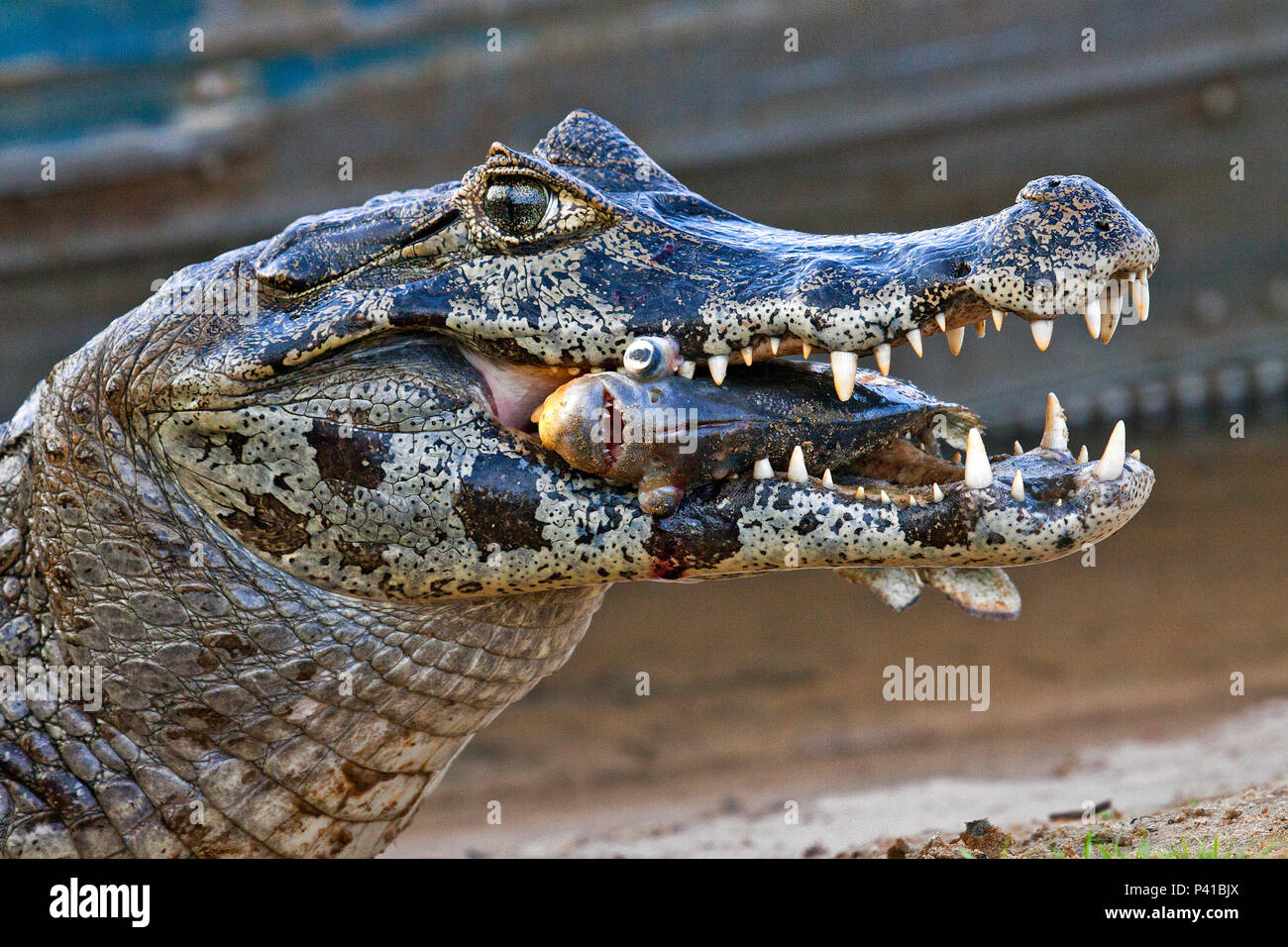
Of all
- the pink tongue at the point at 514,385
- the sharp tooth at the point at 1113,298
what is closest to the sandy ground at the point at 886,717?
the sharp tooth at the point at 1113,298

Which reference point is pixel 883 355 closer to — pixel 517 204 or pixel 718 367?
pixel 718 367

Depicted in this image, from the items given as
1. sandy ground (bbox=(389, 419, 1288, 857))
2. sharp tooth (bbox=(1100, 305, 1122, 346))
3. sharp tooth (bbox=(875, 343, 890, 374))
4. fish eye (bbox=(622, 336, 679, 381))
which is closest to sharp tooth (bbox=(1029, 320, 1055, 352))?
sharp tooth (bbox=(1100, 305, 1122, 346))

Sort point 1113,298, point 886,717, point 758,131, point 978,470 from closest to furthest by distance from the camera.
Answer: point 978,470 → point 1113,298 → point 886,717 → point 758,131

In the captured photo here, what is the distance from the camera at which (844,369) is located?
2.38 meters

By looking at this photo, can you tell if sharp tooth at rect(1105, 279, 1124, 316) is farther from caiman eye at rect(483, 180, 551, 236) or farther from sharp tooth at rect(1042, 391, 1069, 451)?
caiman eye at rect(483, 180, 551, 236)

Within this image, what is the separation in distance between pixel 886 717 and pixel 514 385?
3.62 meters

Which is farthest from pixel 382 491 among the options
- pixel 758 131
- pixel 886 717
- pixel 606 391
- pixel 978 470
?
pixel 758 131

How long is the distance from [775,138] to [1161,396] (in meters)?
3.54

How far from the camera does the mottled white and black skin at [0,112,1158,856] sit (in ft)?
7.89

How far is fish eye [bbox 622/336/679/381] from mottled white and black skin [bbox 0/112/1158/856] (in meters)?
0.03
